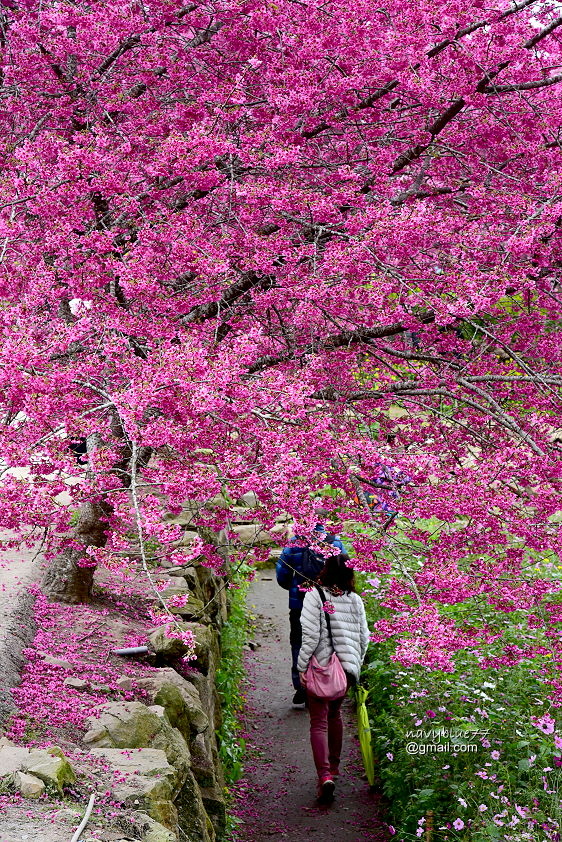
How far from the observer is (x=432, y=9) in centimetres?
508

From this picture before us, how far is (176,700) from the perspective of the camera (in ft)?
15.9

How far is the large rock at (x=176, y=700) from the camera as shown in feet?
15.5

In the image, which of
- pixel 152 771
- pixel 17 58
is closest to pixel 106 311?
pixel 17 58

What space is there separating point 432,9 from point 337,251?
5.65ft

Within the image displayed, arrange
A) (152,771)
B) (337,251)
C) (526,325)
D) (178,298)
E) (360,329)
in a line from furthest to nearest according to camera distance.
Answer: (526,325) → (360,329) → (178,298) → (337,251) → (152,771)

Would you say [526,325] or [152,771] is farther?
[526,325]

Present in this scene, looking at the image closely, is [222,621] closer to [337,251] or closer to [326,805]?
[326,805]

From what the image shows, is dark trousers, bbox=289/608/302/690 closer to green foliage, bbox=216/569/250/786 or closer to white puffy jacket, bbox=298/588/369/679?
green foliage, bbox=216/569/250/786

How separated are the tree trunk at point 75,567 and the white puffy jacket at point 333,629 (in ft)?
5.18

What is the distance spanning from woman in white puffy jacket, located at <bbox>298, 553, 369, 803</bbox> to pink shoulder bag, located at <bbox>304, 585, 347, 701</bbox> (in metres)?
0.03

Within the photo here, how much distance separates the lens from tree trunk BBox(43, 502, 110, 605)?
5.88 meters

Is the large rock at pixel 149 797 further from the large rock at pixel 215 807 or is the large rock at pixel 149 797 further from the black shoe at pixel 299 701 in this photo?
the black shoe at pixel 299 701

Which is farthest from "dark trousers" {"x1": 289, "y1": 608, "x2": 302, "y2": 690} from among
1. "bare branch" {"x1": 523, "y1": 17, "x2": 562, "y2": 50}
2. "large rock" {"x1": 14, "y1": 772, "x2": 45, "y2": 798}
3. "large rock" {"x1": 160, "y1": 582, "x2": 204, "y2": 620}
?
"bare branch" {"x1": 523, "y1": 17, "x2": 562, "y2": 50}

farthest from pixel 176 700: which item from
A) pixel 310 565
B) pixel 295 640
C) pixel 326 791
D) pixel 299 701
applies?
pixel 299 701
